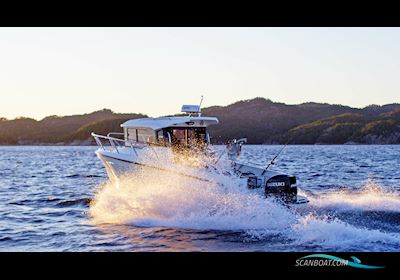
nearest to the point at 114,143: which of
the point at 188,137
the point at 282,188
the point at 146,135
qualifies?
the point at 146,135

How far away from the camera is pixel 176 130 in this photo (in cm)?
1045

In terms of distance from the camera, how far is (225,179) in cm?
908

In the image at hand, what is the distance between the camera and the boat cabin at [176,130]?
10.4 m

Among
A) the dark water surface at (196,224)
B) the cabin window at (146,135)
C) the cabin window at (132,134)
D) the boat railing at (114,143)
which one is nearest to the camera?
the dark water surface at (196,224)

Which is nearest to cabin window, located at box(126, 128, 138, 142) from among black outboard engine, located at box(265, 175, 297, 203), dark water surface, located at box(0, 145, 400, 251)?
dark water surface, located at box(0, 145, 400, 251)

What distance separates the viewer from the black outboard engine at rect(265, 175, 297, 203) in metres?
9.30

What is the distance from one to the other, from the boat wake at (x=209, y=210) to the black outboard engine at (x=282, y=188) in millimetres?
259

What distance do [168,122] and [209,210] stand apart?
91.6 inches

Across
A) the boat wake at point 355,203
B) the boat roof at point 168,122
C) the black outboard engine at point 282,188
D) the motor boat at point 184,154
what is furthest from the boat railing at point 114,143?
the boat wake at point 355,203

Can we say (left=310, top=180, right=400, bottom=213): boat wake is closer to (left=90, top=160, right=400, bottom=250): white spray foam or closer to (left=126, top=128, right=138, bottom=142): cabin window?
(left=90, top=160, right=400, bottom=250): white spray foam

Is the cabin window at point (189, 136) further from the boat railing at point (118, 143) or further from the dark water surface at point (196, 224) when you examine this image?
the dark water surface at point (196, 224)

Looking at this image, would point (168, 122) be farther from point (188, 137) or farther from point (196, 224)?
point (196, 224)

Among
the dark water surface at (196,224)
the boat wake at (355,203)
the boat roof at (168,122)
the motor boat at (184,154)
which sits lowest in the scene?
→ the boat wake at (355,203)
